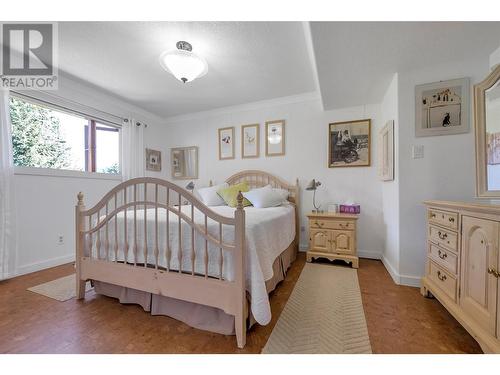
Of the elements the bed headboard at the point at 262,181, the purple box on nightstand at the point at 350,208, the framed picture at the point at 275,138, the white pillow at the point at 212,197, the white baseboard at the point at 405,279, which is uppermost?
the framed picture at the point at 275,138

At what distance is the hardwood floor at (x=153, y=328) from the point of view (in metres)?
1.29

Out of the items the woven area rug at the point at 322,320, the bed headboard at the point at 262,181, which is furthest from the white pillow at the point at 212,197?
the woven area rug at the point at 322,320

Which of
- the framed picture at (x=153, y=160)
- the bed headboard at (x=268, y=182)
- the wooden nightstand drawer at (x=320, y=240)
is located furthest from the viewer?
the framed picture at (x=153, y=160)

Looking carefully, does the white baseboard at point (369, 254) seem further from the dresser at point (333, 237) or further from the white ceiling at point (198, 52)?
the white ceiling at point (198, 52)

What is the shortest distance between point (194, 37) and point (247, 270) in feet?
6.97

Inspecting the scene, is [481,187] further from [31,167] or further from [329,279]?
[31,167]

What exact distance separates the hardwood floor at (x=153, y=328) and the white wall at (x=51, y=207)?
2.26 ft

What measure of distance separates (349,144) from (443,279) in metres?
2.02

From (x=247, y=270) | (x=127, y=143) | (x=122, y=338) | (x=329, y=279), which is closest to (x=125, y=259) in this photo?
(x=122, y=338)

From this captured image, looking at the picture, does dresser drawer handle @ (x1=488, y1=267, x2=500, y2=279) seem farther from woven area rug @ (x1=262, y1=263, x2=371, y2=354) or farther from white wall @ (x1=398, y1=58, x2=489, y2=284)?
white wall @ (x1=398, y1=58, x2=489, y2=284)

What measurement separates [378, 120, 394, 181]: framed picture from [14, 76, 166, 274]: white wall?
4045 mm

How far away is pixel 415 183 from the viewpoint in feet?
7.02

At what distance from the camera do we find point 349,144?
3.13 m

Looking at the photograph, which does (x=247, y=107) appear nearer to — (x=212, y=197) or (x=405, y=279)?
(x=212, y=197)
